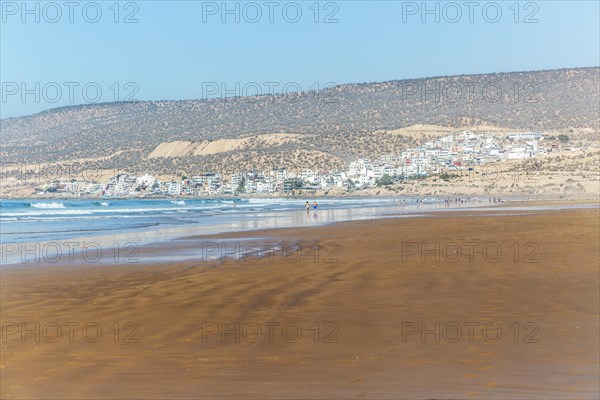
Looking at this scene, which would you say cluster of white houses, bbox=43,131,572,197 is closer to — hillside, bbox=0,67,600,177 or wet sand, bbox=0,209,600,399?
hillside, bbox=0,67,600,177

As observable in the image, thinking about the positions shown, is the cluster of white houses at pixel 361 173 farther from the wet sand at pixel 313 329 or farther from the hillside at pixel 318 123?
the wet sand at pixel 313 329

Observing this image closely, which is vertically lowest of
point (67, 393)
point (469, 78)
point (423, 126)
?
point (67, 393)

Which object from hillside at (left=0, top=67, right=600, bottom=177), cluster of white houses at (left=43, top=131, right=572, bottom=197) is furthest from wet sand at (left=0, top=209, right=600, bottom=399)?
hillside at (left=0, top=67, right=600, bottom=177)

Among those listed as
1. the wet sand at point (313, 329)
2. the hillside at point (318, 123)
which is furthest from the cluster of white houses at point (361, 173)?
the wet sand at point (313, 329)

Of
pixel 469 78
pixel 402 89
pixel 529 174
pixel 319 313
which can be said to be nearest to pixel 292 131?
pixel 402 89

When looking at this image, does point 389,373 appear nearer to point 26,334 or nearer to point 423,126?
point 26,334
